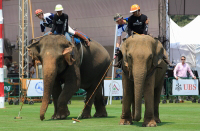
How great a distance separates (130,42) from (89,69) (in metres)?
3.99

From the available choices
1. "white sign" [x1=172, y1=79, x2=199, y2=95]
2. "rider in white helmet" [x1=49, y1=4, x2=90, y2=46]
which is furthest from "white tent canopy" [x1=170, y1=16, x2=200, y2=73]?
"rider in white helmet" [x1=49, y1=4, x2=90, y2=46]

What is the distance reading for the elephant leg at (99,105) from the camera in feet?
46.6

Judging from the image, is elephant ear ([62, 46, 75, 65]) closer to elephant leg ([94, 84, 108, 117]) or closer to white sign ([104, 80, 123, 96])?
elephant leg ([94, 84, 108, 117])

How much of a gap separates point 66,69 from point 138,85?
346cm

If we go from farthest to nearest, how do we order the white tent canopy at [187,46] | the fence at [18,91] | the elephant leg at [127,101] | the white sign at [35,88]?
the white tent canopy at [187,46] → the fence at [18,91] → the white sign at [35,88] → the elephant leg at [127,101]

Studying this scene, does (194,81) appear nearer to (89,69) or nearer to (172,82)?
(172,82)

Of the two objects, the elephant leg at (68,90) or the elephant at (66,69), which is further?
the elephant leg at (68,90)

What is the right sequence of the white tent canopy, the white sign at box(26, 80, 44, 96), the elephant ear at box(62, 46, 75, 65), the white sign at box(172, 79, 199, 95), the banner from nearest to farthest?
1. the elephant ear at box(62, 46, 75, 65)
2. the white sign at box(26, 80, 44, 96)
3. the banner
4. the white sign at box(172, 79, 199, 95)
5. the white tent canopy

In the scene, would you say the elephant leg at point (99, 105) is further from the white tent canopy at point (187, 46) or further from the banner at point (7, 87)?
the white tent canopy at point (187, 46)

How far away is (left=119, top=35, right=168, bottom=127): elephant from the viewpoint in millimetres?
9734

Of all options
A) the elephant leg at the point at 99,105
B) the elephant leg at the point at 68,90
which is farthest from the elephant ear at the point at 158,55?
the elephant leg at the point at 99,105

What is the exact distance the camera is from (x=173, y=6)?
30.6 meters

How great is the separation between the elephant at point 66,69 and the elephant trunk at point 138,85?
266 cm

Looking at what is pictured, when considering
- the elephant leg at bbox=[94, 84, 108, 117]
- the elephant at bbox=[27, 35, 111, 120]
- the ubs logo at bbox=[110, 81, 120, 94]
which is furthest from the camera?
the ubs logo at bbox=[110, 81, 120, 94]
